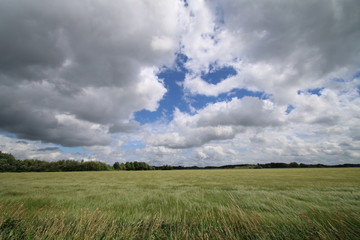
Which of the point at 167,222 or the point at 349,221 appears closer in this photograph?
the point at 349,221

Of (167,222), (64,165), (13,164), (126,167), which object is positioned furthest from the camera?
(126,167)

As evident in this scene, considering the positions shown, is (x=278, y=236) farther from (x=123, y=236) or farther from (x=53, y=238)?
(x=53, y=238)

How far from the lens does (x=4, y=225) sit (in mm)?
4359

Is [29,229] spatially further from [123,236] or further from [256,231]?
[256,231]

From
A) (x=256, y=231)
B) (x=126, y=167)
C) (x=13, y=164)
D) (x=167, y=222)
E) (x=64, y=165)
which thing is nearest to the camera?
(x=256, y=231)

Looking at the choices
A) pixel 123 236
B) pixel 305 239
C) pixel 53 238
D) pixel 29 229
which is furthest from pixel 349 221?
pixel 29 229

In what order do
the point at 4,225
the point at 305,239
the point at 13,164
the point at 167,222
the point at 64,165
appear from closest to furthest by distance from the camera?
the point at 305,239, the point at 4,225, the point at 167,222, the point at 13,164, the point at 64,165

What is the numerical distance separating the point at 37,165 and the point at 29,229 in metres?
135

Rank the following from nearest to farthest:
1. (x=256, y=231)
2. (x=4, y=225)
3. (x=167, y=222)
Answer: (x=256, y=231) < (x=4, y=225) < (x=167, y=222)

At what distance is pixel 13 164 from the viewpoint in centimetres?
10088

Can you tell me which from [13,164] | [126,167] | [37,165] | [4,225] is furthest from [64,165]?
[4,225]

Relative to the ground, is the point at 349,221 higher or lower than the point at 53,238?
higher

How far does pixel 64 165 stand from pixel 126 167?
50.9 meters

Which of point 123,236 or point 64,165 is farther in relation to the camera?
point 64,165
